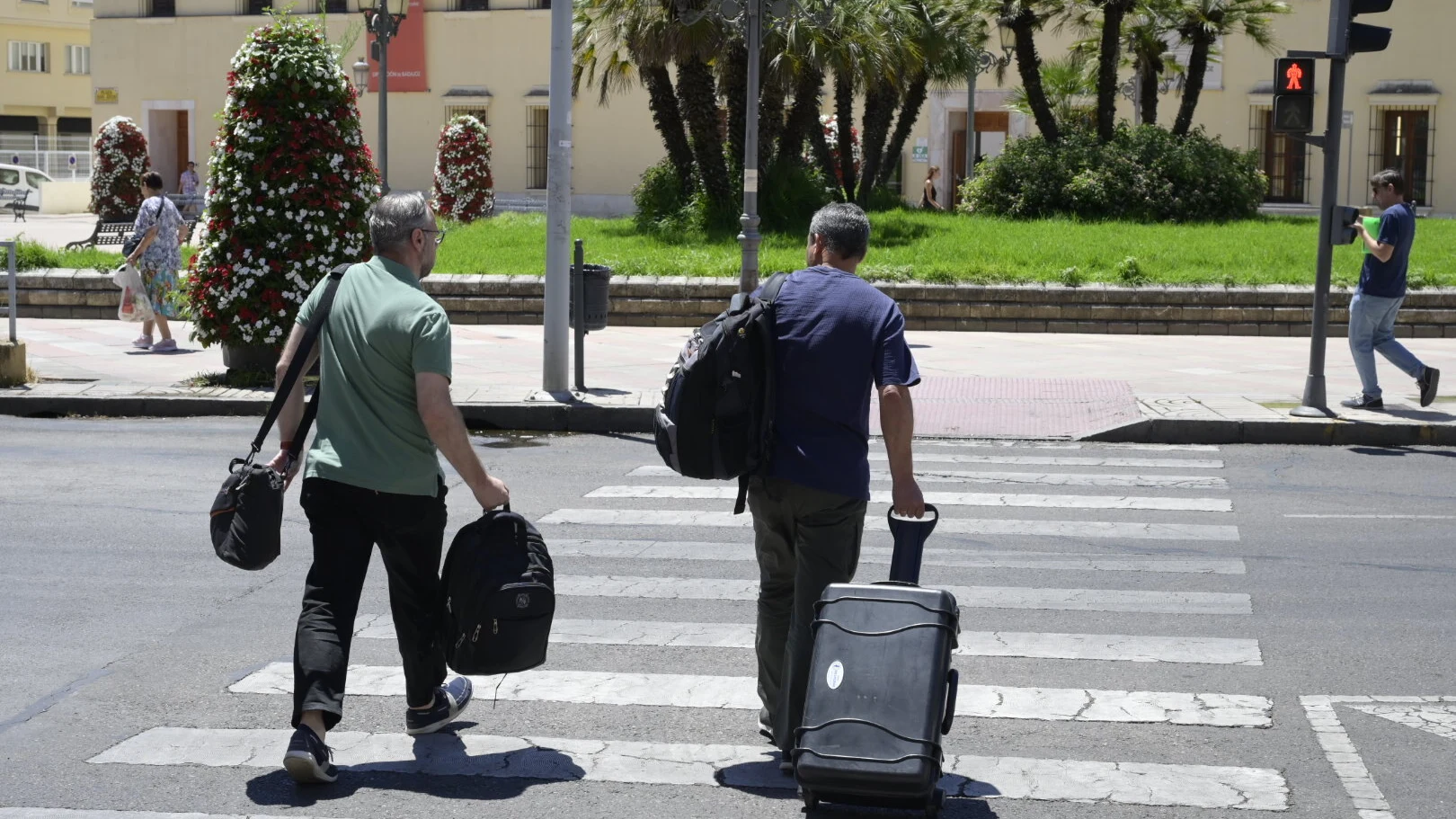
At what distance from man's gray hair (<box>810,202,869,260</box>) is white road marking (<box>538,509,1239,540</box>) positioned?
3790mm

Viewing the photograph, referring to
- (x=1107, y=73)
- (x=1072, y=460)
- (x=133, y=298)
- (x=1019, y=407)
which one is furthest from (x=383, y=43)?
(x=1072, y=460)

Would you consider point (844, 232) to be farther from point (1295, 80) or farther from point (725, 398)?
point (1295, 80)

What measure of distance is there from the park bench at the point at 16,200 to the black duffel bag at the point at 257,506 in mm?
40479

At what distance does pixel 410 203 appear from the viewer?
4.95 metres

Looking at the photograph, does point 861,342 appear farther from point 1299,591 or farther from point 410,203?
point 1299,591

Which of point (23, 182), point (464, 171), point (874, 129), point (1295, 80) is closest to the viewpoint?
point (1295, 80)

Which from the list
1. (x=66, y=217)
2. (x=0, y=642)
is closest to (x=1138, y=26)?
(x=0, y=642)

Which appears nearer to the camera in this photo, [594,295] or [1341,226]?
[1341,226]

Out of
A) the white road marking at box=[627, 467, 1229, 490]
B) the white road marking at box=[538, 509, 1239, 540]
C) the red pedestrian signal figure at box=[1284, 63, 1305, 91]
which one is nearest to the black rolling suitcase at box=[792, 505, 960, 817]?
the white road marking at box=[538, 509, 1239, 540]

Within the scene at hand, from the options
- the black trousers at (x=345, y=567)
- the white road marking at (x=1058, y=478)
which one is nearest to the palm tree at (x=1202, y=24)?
the white road marking at (x=1058, y=478)

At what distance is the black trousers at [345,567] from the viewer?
4793 millimetres

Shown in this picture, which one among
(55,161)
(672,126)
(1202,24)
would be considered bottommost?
(672,126)

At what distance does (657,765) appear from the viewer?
5.02 meters

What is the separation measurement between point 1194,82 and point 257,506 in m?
26.1
